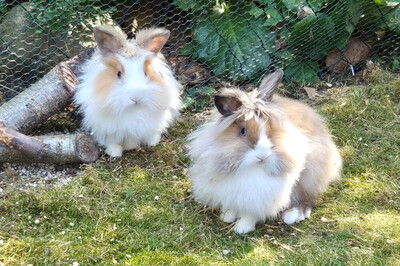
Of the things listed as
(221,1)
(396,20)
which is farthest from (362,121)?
(221,1)

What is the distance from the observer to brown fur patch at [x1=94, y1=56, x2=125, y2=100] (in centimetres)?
342

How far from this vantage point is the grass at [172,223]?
2928mm

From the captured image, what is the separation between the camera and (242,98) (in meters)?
2.80

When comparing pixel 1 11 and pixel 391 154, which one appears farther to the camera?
pixel 1 11

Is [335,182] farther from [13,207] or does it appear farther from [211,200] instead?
[13,207]

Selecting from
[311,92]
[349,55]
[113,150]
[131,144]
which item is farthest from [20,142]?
[349,55]

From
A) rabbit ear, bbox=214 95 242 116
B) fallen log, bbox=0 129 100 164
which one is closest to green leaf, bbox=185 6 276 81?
fallen log, bbox=0 129 100 164

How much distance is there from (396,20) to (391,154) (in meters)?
1.66

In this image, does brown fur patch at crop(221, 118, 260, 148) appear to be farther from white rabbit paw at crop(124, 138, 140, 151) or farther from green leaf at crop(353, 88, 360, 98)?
green leaf at crop(353, 88, 360, 98)

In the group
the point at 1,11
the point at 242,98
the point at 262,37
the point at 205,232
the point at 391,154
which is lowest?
the point at 391,154

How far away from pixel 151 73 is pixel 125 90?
0.78 ft

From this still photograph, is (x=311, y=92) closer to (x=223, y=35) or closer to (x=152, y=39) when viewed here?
(x=223, y=35)

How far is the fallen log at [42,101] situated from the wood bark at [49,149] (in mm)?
202

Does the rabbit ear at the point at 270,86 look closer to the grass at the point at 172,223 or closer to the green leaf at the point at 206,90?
the grass at the point at 172,223
